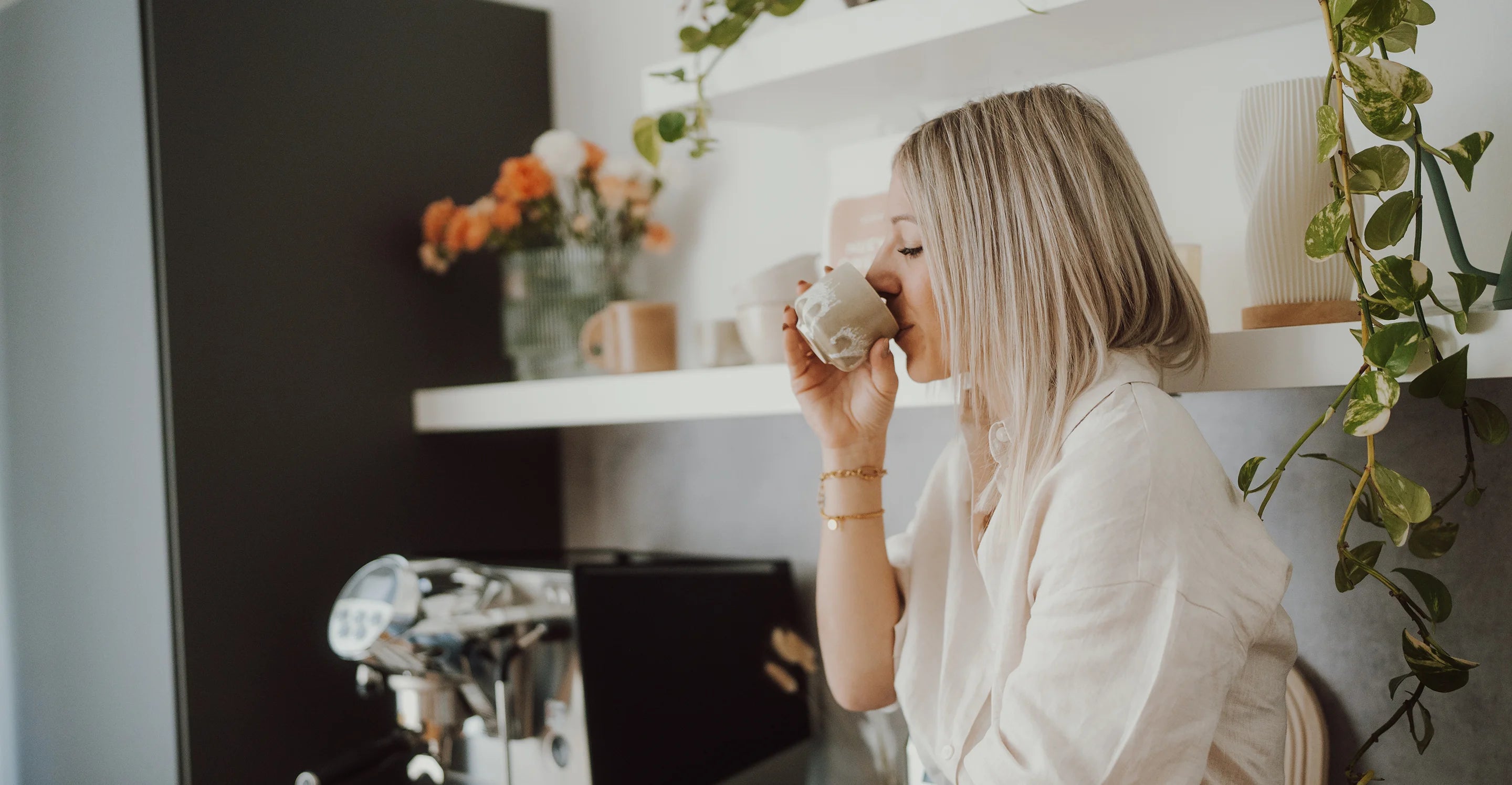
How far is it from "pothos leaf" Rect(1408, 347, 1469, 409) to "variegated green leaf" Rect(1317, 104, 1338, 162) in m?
0.17

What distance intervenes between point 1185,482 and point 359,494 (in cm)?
117

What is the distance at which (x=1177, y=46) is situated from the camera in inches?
44.8

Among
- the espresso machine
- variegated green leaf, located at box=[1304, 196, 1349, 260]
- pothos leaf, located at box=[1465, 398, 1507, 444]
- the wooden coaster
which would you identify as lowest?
the espresso machine

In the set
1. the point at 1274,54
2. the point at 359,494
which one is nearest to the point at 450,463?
the point at 359,494

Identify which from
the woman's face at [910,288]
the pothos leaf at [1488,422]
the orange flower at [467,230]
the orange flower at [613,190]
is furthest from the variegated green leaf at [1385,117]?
the orange flower at [467,230]

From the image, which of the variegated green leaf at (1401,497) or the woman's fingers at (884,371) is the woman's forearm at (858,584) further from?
the variegated green leaf at (1401,497)

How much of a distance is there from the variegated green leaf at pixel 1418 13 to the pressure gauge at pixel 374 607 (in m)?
1.09

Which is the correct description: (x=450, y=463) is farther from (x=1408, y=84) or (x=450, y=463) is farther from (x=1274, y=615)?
(x=1408, y=84)

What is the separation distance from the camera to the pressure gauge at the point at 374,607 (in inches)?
48.4

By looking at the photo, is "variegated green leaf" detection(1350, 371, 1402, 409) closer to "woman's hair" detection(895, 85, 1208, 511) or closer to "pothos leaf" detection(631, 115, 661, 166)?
"woman's hair" detection(895, 85, 1208, 511)

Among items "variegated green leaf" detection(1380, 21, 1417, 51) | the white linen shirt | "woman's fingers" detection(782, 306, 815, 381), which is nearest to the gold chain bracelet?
"woman's fingers" detection(782, 306, 815, 381)

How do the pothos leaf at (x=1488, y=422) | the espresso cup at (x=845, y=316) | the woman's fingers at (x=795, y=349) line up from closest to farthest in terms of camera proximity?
1. the pothos leaf at (x=1488, y=422)
2. the espresso cup at (x=845, y=316)
3. the woman's fingers at (x=795, y=349)

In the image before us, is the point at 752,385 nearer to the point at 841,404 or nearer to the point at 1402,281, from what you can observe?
the point at 841,404

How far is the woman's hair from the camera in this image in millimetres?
841
